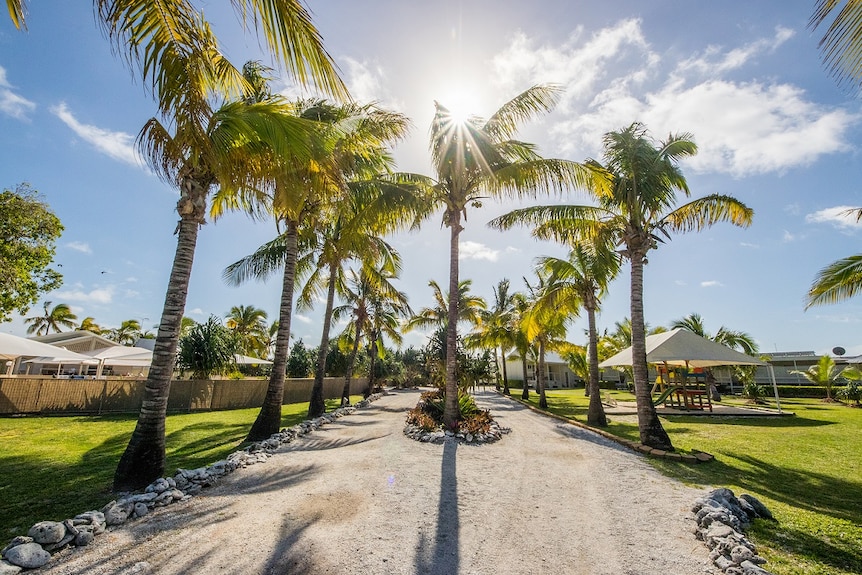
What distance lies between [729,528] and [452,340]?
681 centimetres

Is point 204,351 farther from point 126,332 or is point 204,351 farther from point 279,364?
point 126,332

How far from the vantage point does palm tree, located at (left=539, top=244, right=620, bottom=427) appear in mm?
12078

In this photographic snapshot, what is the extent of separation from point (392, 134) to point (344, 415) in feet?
32.8

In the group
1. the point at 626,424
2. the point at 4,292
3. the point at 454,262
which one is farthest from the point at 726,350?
the point at 4,292

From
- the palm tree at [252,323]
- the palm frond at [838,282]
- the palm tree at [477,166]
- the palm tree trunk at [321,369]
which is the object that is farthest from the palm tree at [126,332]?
the palm frond at [838,282]

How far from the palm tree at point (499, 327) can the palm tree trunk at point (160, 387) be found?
849 inches

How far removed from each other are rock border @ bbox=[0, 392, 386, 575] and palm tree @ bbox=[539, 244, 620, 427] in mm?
10102

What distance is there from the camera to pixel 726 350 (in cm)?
1524

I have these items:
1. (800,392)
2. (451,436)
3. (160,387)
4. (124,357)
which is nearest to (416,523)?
(160,387)

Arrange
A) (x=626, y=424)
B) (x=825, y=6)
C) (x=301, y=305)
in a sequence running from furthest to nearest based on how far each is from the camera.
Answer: (x=301, y=305), (x=626, y=424), (x=825, y=6)

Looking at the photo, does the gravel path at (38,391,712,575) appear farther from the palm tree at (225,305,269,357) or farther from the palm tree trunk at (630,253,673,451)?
the palm tree at (225,305,269,357)

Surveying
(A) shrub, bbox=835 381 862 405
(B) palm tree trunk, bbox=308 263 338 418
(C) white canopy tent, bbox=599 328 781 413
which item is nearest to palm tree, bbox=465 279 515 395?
(C) white canopy tent, bbox=599 328 781 413

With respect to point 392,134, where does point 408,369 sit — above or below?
below

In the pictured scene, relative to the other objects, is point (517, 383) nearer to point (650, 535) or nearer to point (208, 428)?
point (208, 428)
